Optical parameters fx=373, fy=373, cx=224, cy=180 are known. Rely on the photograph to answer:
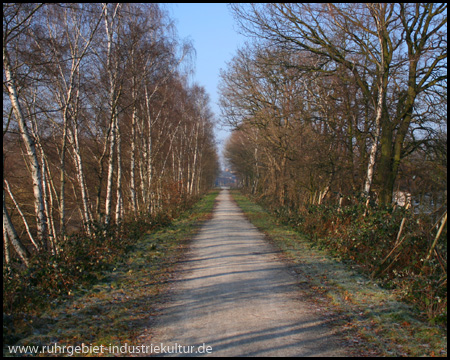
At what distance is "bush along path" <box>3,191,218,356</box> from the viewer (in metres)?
4.71

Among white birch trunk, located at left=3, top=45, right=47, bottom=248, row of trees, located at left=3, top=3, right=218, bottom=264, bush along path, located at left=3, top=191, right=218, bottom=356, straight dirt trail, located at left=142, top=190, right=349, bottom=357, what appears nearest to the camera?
straight dirt trail, located at left=142, top=190, right=349, bottom=357

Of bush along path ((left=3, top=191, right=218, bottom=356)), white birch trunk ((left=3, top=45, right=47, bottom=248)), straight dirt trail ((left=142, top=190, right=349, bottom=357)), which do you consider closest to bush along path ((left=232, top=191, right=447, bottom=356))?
straight dirt trail ((left=142, top=190, right=349, bottom=357))

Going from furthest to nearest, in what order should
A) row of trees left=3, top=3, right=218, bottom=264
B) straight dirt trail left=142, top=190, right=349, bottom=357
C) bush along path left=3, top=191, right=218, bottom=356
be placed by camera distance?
row of trees left=3, top=3, right=218, bottom=264 < bush along path left=3, top=191, right=218, bottom=356 < straight dirt trail left=142, top=190, right=349, bottom=357

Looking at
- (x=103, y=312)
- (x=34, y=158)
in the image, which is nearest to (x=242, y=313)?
(x=103, y=312)

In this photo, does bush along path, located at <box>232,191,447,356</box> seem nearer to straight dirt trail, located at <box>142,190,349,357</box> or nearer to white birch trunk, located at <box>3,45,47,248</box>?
straight dirt trail, located at <box>142,190,349,357</box>

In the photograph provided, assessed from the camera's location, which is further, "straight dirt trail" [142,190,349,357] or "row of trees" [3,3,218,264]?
"row of trees" [3,3,218,264]

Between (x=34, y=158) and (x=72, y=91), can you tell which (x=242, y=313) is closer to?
(x=34, y=158)

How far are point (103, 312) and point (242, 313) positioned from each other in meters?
2.13

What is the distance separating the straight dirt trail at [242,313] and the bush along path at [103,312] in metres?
0.36

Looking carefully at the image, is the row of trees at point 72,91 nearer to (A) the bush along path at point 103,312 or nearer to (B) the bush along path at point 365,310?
(A) the bush along path at point 103,312

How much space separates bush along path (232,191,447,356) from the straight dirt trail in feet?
1.01

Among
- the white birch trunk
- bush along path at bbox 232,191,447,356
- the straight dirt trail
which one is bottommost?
bush along path at bbox 232,191,447,356

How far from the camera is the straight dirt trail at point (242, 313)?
452 cm

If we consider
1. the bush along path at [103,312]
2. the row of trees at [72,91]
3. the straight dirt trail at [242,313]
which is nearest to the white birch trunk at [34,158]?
the row of trees at [72,91]
